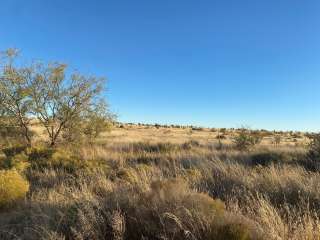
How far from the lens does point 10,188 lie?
7773 mm

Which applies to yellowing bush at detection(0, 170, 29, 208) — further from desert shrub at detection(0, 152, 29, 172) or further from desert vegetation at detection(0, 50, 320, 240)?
desert shrub at detection(0, 152, 29, 172)

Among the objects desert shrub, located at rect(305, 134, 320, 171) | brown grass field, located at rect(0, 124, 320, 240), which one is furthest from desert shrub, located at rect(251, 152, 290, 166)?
brown grass field, located at rect(0, 124, 320, 240)

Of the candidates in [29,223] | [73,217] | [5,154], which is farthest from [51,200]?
[5,154]

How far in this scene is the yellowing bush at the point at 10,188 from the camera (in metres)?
7.62

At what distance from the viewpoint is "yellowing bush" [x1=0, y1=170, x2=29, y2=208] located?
25.0 feet

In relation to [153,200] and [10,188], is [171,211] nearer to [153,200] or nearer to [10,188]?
[153,200]

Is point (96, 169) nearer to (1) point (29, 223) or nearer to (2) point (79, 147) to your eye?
(1) point (29, 223)

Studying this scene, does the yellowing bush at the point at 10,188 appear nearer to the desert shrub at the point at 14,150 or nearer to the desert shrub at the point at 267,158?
the desert shrub at the point at 14,150

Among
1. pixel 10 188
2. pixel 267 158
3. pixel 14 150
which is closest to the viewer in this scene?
pixel 10 188

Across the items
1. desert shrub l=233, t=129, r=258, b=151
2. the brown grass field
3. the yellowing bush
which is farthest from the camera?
desert shrub l=233, t=129, r=258, b=151

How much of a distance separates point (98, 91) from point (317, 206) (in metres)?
14.2

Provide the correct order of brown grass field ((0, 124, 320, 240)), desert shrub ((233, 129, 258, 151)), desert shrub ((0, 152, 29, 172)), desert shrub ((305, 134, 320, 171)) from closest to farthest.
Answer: brown grass field ((0, 124, 320, 240)) → desert shrub ((0, 152, 29, 172)) → desert shrub ((305, 134, 320, 171)) → desert shrub ((233, 129, 258, 151))

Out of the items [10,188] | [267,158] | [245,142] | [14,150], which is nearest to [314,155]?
[267,158]

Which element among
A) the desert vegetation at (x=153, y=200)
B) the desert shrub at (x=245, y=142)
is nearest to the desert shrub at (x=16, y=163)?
the desert vegetation at (x=153, y=200)
